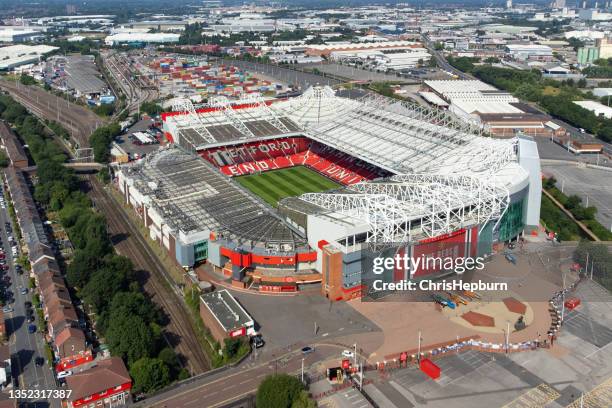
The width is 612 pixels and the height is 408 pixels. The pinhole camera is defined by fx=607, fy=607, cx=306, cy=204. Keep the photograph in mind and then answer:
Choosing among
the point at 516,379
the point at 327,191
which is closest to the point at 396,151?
the point at 327,191

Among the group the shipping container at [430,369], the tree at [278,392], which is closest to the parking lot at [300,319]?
the shipping container at [430,369]

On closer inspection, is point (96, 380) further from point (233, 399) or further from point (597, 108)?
point (597, 108)

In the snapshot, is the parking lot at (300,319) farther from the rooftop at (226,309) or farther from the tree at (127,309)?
the tree at (127,309)

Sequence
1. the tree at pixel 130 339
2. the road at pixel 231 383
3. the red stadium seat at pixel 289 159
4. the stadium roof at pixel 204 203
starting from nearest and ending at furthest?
1. the road at pixel 231 383
2. the tree at pixel 130 339
3. the stadium roof at pixel 204 203
4. the red stadium seat at pixel 289 159

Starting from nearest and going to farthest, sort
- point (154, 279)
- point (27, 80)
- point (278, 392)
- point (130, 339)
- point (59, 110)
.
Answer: point (278, 392), point (130, 339), point (154, 279), point (59, 110), point (27, 80)

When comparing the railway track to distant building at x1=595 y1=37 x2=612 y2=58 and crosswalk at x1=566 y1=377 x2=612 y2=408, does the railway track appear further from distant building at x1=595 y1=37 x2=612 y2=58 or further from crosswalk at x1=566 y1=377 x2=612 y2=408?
distant building at x1=595 y1=37 x2=612 y2=58

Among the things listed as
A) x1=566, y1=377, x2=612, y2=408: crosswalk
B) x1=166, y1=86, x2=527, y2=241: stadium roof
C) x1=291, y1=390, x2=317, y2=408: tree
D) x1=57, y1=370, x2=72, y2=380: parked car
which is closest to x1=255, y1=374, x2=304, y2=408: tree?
x1=291, y1=390, x2=317, y2=408: tree
